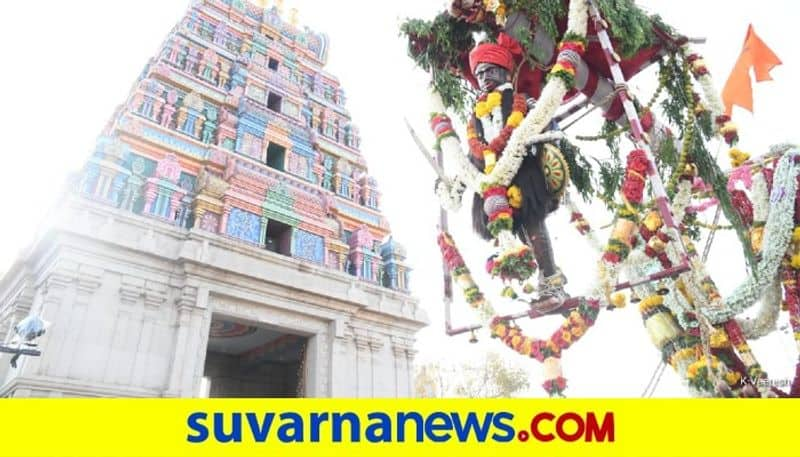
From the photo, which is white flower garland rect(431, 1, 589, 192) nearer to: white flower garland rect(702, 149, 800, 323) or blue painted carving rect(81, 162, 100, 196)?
white flower garland rect(702, 149, 800, 323)

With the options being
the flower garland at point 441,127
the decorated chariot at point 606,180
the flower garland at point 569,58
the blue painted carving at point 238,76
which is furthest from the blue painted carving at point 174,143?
the flower garland at point 569,58

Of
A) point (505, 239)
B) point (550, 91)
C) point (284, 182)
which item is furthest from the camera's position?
point (284, 182)

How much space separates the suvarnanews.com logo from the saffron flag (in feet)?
9.45

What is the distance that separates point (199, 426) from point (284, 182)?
35.1 ft

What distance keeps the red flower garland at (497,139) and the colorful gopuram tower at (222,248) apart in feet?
26.6

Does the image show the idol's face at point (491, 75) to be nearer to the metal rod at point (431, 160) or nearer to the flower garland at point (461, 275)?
the metal rod at point (431, 160)

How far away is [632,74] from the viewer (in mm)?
3766

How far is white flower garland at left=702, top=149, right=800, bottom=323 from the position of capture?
329cm

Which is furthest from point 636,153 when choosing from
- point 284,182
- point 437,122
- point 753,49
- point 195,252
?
point 284,182

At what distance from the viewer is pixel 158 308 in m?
9.55

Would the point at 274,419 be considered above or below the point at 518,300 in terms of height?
below

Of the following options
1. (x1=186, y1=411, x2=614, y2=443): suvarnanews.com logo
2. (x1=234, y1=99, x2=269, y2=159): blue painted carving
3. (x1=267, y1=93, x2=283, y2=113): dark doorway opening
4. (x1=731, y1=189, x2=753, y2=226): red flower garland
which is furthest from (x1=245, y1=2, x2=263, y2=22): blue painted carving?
(x1=186, y1=411, x2=614, y2=443): suvarnanews.com logo

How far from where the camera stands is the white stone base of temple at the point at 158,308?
845 cm

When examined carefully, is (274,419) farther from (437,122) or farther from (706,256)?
(706,256)
